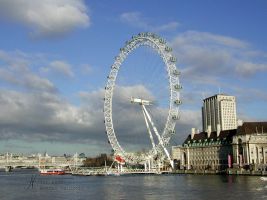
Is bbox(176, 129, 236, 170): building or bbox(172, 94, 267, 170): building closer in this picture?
bbox(172, 94, 267, 170): building

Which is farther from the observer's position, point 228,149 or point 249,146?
point 228,149

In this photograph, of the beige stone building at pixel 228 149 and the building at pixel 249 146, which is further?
the beige stone building at pixel 228 149

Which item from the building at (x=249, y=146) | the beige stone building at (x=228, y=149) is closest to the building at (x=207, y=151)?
the beige stone building at (x=228, y=149)

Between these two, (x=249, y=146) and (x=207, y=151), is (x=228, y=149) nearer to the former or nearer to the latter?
(x=207, y=151)

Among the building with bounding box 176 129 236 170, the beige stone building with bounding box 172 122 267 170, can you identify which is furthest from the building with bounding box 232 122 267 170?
the building with bounding box 176 129 236 170

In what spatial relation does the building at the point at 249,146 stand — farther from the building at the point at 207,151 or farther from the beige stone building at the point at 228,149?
the building at the point at 207,151

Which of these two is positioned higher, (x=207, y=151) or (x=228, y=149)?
(x=228, y=149)

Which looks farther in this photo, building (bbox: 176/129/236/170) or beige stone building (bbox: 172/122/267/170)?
building (bbox: 176/129/236/170)

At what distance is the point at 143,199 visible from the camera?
59031mm

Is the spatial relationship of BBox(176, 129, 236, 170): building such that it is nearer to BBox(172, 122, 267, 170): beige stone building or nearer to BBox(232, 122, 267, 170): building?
BBox(172, 122, 267, 170): beige stone building

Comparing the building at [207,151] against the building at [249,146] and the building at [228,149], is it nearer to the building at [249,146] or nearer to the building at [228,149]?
the building at [228,149]

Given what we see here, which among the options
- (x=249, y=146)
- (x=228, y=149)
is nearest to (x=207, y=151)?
(x=228, y=149)

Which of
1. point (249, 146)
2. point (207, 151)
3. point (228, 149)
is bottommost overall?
point (207, 151)

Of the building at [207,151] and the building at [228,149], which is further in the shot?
the building at [207,151]
